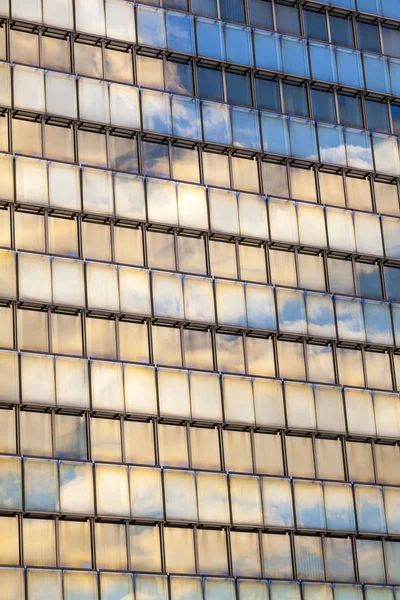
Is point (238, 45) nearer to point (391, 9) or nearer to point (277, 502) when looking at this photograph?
point (391, 9)

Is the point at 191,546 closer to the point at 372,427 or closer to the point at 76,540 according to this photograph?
the point at 76,540

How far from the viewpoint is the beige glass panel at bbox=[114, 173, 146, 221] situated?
64.8m

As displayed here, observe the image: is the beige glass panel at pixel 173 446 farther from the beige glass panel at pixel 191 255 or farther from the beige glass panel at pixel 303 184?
the beige glass panel at pixel 303 184

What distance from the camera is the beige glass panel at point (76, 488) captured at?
191ft

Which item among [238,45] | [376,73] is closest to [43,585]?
[238,45]

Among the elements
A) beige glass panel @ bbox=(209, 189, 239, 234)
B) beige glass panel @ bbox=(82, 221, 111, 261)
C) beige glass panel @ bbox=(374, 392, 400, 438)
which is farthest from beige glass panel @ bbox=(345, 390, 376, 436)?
beige glass panel @ bbox=(82, 221, 111, 261)

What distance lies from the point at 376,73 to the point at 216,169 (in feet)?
35.2

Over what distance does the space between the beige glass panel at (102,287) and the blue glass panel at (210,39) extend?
12.1 m

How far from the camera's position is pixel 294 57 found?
71.9m

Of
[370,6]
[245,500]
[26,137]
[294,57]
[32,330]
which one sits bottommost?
[245,500]

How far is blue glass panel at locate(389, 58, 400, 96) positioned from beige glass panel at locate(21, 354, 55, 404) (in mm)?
23251

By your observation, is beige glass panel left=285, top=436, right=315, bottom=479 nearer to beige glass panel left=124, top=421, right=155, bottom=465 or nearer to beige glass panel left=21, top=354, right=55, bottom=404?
beige glass panel left=124, top=421, right=155, bottom=465

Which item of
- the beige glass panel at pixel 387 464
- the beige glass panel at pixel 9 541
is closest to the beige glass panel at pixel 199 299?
the beige glass panel at pixel 387 464

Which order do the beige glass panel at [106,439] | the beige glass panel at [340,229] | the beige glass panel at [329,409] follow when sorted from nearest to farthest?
the beige glass panel at [106,439], the beige glass panel at [329,409], the beige glass panel at [340,229]
